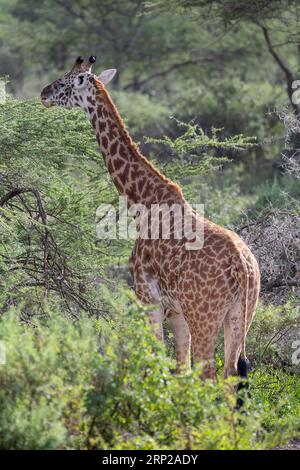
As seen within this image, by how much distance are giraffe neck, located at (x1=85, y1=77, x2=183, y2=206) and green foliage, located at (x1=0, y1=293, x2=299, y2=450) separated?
1631 mm

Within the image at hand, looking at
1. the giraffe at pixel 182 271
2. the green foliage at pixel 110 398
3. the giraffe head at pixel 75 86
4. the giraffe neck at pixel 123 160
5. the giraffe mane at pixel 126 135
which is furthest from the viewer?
the giraffe head at pixel 75 86

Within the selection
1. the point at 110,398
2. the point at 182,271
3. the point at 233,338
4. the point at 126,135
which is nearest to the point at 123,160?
the point at 126,135

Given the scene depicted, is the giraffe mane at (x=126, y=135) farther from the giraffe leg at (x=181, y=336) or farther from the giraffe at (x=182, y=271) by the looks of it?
the giraffe leg at (x=181, y=336)

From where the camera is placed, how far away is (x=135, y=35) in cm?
2481

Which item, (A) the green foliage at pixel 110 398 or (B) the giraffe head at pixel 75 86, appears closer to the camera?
(A) the green foliage at pixel 110 398

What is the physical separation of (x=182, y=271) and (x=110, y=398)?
142 cm

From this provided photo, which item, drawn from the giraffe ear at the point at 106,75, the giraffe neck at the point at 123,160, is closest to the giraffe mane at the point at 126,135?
the giraffe neck at the point at 123,160

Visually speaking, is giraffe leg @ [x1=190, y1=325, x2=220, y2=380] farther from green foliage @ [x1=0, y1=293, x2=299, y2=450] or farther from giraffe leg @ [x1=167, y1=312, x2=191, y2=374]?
green foliage @ [x1=0, y1=293, x2=299, y2=450]

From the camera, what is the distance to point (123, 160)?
8070 mm

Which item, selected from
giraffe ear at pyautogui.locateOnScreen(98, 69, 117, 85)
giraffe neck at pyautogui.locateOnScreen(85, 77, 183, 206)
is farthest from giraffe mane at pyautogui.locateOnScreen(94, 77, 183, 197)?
giraffe ear at pyautogui.locateOnScreen(98, 69, 117, 85)

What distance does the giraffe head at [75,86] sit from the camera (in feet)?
27.3

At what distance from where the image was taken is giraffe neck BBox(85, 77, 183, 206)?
7820 millimetres

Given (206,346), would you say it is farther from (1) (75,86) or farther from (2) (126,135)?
(1) (75,86)
